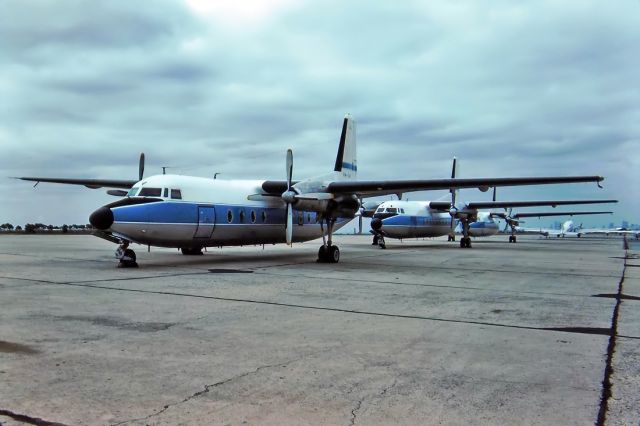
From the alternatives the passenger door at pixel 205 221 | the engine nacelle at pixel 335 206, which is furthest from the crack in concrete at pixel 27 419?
the engine nacelle at pixel 335 206

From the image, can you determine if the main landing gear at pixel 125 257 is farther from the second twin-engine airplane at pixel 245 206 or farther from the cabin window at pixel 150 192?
the cabin window at pixel 150 192

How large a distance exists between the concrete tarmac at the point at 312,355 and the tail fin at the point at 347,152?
1079 cm

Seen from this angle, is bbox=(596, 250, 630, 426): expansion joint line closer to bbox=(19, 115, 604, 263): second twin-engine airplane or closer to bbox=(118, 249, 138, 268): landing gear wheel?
bbox=(19, 115, 604, 263): second twin-engine airplane

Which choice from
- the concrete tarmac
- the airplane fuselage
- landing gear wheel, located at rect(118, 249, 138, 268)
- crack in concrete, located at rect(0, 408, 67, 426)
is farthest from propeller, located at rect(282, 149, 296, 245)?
the airplane fuselage

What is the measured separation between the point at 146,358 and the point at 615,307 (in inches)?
336

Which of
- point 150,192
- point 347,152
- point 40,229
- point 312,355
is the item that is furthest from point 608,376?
point 40,229

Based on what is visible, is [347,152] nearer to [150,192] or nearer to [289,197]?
[289,197]

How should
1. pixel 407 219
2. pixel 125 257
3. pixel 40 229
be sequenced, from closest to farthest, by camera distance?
pixel 125 257, pixel 407 219, pixel 40 229

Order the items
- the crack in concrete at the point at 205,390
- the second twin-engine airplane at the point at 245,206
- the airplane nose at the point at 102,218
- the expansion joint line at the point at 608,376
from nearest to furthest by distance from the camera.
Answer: the crack in concrete at the point at 205,390 → the expansion joint line at the point at 608,376 → the airplane nose at the point at 102,218 → the second twin-engine airplane at the point at 245,206

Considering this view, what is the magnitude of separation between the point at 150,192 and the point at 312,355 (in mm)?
12163

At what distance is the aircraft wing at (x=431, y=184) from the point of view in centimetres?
1828

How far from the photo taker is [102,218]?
1463cm

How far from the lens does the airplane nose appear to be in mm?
14578

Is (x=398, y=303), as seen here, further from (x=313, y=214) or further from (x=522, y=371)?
(x=313, y=214)
